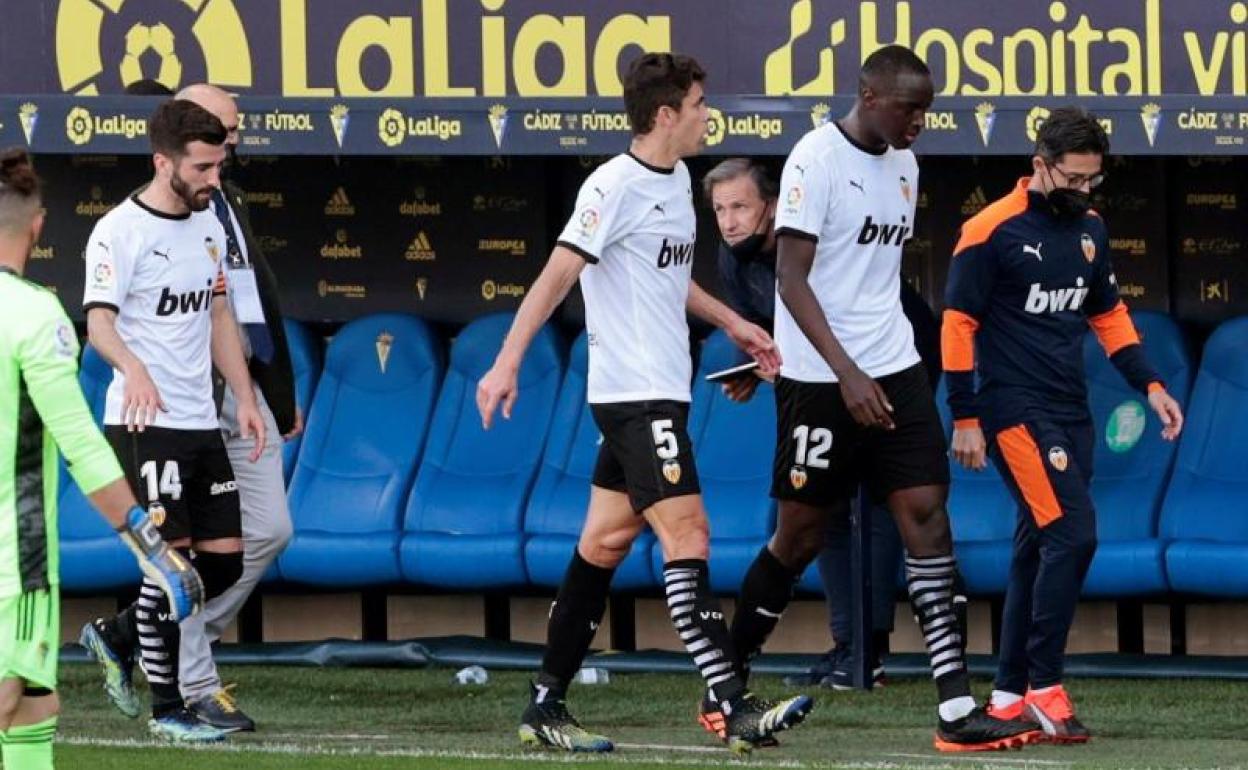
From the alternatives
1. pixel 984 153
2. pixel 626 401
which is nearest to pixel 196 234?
pixel 626 401

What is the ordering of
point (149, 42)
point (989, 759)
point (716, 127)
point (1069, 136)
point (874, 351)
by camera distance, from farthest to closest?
point (149, 42) < point (716, 127) < point (1069, 136) < point (874, 351) < point (989, 759)

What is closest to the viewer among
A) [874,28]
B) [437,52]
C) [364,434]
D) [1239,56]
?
[1239,56]

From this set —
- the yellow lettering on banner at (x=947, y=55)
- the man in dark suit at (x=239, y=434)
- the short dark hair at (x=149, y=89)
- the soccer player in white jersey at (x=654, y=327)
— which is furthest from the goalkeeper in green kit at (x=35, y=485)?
the yellow lettering on banner at (x=947, y=55)

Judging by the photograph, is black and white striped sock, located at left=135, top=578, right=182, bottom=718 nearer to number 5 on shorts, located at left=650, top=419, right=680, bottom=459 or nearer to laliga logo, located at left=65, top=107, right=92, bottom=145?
number 5 on shorts, located at left=650, top=419, right=680, bottom=459

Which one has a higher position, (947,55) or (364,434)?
(947,55)

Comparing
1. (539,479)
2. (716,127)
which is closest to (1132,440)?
(716,127)

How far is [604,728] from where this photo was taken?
28.7 ft

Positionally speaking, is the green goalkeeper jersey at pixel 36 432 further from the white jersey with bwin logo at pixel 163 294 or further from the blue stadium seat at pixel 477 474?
the blue stadium seat at pixel 477 474

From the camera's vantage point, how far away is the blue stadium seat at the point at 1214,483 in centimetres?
961

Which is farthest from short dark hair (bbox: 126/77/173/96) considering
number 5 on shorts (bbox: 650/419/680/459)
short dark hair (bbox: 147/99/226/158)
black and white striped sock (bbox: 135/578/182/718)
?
number 5 on shorts (bbox: 650/419/680/459)

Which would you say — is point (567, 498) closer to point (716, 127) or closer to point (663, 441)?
point (716, 127)

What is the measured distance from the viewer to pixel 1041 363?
8.12 m

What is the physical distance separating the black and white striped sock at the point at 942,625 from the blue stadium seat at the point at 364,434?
3.27m

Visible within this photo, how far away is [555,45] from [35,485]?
4378 millimetres
